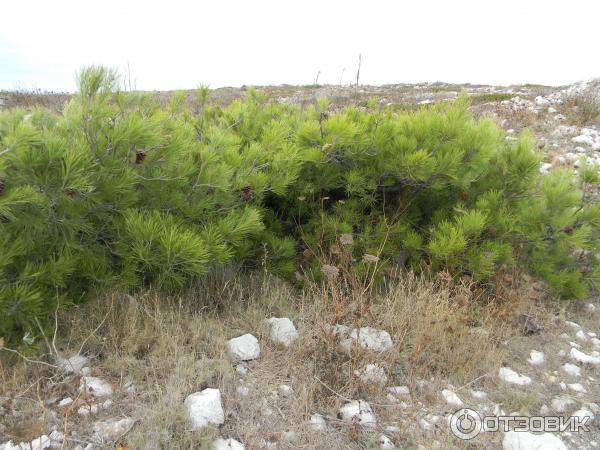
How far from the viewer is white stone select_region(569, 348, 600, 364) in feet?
9.75

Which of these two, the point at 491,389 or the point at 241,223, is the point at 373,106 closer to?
the point at 241,223

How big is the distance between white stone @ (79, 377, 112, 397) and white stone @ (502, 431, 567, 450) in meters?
2.01

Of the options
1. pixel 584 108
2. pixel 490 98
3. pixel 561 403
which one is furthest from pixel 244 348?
pixel 490 98

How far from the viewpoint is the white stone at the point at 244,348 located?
8.36ft

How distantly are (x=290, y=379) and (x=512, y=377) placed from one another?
140 cm

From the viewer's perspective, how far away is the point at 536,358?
9.71 ft

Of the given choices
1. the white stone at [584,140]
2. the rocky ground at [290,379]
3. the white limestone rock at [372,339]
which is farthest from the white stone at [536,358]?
the white stone at [584,140]

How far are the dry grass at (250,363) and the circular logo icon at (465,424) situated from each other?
0.30 feet

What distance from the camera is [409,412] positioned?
2318mm

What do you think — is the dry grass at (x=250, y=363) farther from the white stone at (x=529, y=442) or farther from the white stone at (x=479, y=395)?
the white stone at (x=529, y=442)

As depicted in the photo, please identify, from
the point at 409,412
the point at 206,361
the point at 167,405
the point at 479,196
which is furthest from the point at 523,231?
the point at 167,405

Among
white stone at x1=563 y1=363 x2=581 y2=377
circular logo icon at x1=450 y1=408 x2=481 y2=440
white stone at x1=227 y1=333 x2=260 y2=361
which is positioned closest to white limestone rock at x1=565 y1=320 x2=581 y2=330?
white stone at x1=563 y1=363 x2=581 y2=377

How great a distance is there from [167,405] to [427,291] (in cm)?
167

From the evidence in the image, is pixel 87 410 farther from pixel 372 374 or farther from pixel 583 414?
pixel 583 414
